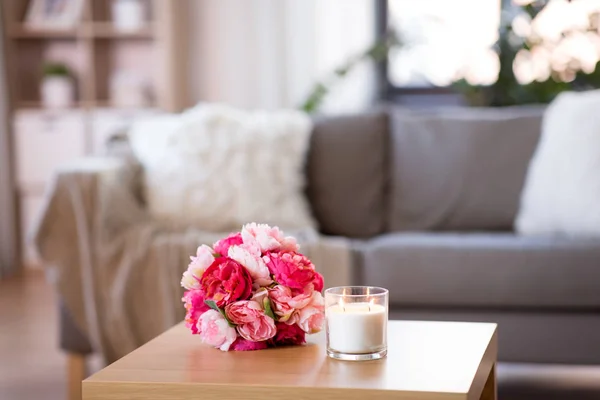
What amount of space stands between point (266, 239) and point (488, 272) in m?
1.23

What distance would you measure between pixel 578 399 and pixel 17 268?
10.9 ft

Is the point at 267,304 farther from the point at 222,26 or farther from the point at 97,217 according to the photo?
the point at 222,26

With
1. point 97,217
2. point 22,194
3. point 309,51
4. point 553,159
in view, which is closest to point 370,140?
point 553,159

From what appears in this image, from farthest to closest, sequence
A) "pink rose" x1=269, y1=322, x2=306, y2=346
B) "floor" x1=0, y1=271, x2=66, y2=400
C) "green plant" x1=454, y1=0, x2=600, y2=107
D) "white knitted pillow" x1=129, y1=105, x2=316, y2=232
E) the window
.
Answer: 1. the window
2. "green plant" x1=454, y1=0, x2=600, y2=107
3. "white knitted pillow" x1=129, y1=105, x2=316, y2=232
4. "floor" x1=0, y1=271, x2=66, y2=400
5. "pink rose" x1=269, y1=322, x2=306, y2=346

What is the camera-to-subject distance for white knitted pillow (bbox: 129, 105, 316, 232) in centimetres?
300

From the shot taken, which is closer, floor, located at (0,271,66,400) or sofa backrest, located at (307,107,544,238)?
floor, located at (0,271,66,400)

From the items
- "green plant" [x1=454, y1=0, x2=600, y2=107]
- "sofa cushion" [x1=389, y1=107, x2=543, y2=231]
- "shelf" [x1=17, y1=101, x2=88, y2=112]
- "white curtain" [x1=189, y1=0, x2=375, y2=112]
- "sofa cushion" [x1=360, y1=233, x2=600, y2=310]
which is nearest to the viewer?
"sofa cushion" [x1=360, y1=233, x2=600, y2=310]

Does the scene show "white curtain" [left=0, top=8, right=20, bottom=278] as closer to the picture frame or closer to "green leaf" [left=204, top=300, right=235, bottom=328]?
the picture frame

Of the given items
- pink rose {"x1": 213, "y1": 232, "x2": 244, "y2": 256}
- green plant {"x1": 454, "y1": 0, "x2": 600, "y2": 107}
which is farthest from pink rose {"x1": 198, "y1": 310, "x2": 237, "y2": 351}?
green plant {"x1": 454, "y1": 0, "x2": 600, "y2": 107}

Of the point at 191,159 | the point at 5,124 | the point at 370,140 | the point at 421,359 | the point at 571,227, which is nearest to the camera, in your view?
the point at 421,359

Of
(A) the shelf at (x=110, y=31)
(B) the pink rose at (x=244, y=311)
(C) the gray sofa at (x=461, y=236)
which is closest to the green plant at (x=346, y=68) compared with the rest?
(A) the shelf at (x=110, y=31)

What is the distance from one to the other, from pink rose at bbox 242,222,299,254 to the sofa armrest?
1.29 m

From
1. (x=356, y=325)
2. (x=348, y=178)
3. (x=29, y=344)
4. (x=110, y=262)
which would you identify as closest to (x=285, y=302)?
(x=356, y=325)

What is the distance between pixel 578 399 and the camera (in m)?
2.63
